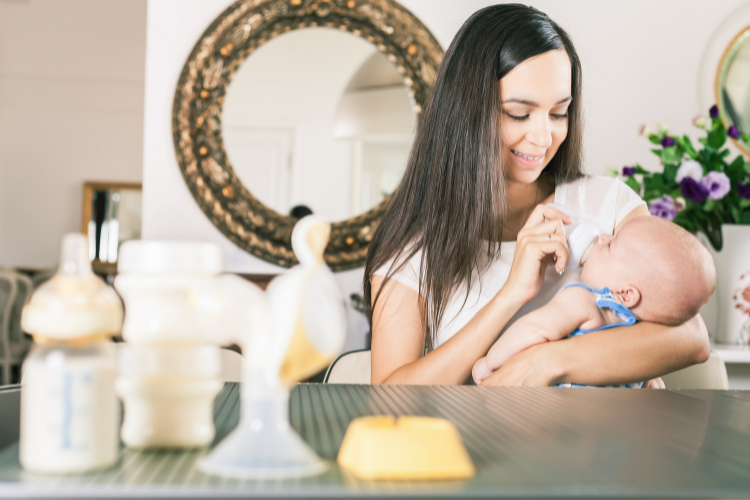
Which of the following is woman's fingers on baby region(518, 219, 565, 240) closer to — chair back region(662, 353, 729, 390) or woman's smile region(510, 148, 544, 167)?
woman's smile region(510, 148, 544, 167)

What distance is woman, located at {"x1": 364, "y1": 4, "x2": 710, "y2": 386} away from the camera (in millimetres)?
1175

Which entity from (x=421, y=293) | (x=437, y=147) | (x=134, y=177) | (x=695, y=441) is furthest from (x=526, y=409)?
(x=134, y=177)

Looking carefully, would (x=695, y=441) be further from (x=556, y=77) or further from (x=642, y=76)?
(x=642, y=76)

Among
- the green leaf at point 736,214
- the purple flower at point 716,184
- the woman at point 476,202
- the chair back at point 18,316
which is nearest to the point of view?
the woman at point 476,202

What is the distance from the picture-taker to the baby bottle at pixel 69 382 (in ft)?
1.10

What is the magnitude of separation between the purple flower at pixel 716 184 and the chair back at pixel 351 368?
110 cm

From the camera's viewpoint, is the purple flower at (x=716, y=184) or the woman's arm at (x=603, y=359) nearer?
the woman's arm at (x=603, y=359)

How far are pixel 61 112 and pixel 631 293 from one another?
7411 millimetres

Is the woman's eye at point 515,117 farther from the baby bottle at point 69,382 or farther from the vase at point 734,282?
the baby bottle at point 69,382

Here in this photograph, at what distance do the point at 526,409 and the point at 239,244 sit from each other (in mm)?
2050

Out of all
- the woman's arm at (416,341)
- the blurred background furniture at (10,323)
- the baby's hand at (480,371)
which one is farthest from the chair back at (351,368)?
the blurred background furniture at (10,323)

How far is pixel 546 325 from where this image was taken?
3.53 feet

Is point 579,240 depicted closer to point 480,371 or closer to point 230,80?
point 480,371

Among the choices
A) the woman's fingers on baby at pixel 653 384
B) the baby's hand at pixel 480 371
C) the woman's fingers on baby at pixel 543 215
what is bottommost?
the woman's fingers on baby at pixel 653 384
